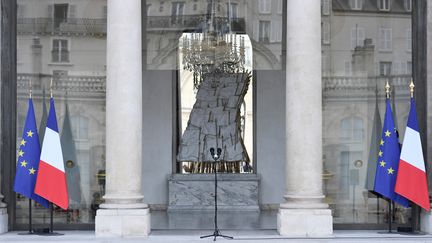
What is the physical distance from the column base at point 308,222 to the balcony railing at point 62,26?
815cm

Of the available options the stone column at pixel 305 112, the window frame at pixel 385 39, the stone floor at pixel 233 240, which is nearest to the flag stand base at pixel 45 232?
A: the stone floor at pixel 233 240

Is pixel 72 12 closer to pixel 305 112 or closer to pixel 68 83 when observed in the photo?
pixel 68 83

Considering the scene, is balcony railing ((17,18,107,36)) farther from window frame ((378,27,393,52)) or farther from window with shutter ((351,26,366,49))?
window frame ((378,27,393,52))

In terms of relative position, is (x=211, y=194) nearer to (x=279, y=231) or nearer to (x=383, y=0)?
(x=279, y=231)

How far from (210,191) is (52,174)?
709 centimetres

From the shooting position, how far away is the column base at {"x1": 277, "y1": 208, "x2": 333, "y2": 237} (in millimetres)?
22094

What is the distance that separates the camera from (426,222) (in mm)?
23266

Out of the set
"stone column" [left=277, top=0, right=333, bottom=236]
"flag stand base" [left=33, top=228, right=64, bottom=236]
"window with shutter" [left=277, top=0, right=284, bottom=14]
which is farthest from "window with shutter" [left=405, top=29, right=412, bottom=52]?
"flag stand base" [left=33, top=228, right=64, bottom=236]

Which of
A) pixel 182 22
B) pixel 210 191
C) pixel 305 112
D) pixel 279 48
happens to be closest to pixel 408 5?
pixel 279 48

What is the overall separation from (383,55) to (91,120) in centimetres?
897

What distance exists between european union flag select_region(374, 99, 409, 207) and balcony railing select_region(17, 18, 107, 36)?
8.93 metres

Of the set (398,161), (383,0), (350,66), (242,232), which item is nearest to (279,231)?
(242,232)

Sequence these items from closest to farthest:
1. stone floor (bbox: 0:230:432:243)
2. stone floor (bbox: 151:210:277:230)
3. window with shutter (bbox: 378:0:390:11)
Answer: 1. stone floor (bbox: 0:230:432:243)
2. window with shutter (bbox: 378:0:390:11)
3. stone floor (bbox: 151:210:277:230)

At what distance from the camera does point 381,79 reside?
25.1 m
